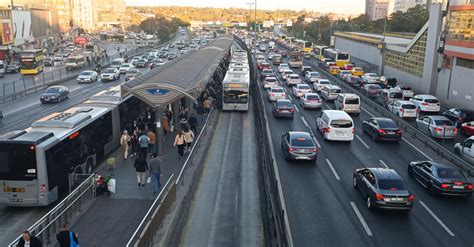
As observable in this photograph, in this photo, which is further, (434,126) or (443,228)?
(434,126)

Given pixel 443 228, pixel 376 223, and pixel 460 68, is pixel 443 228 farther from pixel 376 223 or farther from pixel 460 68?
pixel 460 68

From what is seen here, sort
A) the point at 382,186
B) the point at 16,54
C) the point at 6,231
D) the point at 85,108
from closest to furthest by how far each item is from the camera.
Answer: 1. the point at 6,231
2. the point at 382,186
3. the point at 85,108
4. the point at 16,54

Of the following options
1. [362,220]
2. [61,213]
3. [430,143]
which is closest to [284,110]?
[430,143]

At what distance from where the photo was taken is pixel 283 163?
73.2ft

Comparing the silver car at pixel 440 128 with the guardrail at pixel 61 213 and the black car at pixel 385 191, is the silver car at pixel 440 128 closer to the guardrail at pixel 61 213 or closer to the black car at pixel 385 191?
the black car at pixel 385 191

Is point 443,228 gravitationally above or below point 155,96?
below

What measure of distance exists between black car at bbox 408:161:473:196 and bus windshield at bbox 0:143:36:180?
48.5 feet

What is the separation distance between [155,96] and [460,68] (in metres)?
30.6

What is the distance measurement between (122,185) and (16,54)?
76792 millimetres

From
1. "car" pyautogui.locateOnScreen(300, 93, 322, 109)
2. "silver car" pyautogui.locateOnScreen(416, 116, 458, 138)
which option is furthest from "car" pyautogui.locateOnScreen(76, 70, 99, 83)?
"silver car" pyautogui.locateOnScreen(416, 116, 458, 138)

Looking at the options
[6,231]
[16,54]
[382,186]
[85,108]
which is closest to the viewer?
[6,231]

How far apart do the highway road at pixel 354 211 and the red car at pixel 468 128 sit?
21.9ft

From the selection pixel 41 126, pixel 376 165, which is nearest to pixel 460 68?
pixel 376 165

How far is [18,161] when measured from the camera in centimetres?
1475
